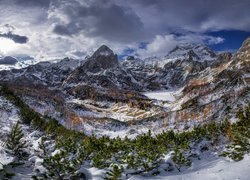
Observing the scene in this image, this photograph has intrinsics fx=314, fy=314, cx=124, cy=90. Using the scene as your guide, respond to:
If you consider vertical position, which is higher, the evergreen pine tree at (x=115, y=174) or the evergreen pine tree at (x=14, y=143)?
the evergreen pine tree at (x=14, y=143)

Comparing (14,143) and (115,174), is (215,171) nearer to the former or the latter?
(115,174)

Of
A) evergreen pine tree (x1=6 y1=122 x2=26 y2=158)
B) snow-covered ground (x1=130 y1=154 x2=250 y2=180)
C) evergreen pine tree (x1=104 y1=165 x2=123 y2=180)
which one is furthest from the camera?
evergreen pine tree (x1=6 y1=122 x2=26 y2=158)

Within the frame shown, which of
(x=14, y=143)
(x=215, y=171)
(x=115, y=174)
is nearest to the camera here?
(x=115, y=174)

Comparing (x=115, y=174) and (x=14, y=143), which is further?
(x=14, y=143)

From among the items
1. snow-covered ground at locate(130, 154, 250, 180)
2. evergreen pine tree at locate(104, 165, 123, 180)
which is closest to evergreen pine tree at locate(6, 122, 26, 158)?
evergreen pine tree at locate(104, 165, 123, 180)

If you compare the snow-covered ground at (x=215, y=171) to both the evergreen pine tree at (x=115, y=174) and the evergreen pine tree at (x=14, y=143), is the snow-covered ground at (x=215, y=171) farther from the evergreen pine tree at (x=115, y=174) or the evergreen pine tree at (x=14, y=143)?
the evergreen pine tree at (x=14, y=143)

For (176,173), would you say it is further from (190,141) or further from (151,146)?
(190,141)

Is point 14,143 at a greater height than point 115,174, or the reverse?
point 14,143

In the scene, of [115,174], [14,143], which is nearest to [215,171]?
[115,174]

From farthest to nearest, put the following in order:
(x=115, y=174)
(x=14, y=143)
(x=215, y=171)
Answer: (x=14, y=143), (x=215, y=171), (x=115, y=174)

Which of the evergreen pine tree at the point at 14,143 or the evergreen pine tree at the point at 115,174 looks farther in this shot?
the evergreen pine tree at the point at 14,143

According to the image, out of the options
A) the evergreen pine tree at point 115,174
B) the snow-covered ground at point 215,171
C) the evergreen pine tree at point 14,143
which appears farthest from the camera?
the evergreen pine tree at point 14,143

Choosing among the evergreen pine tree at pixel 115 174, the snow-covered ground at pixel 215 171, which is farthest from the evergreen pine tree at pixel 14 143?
the snow-covered ground at pixel 215 171

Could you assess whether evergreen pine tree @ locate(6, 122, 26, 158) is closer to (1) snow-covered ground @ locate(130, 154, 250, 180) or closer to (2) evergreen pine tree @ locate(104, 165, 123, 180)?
(2) evergreen pine tree @ locate(104, 165, 123, 180)
